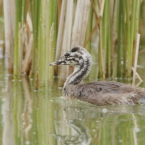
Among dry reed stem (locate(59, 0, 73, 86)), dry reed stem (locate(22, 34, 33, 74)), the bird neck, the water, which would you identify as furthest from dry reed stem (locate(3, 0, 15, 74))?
the bird neck

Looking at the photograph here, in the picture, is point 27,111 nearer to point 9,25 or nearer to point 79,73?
point 79,73

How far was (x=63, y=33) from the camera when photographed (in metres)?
8.66

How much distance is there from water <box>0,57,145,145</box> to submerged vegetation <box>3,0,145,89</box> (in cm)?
46

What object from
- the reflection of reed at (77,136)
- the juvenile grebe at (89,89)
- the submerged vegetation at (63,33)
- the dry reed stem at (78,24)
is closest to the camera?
the reflection of reed at (77,136)

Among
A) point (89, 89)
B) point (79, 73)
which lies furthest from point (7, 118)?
point (79, 73)

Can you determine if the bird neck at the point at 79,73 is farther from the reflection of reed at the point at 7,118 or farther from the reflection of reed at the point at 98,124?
the reflection of reed at the point at 7,118

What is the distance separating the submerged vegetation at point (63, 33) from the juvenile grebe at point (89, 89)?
24cm

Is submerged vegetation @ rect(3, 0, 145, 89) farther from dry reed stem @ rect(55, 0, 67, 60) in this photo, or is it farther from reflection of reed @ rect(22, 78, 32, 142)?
reflection of reed @ rect(22, 78, 32, 142)

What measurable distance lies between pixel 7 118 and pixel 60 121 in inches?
25.0

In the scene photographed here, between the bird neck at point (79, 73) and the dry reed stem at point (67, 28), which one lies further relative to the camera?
the bird neck at point (79, 73)

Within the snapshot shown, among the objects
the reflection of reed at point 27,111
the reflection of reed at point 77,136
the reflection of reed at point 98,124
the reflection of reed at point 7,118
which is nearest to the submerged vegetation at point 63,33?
the reflection of reed at point 27,111

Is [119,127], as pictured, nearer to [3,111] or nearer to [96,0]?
[3,111]

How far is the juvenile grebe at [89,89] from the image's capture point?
25.9 ft

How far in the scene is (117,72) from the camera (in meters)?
9.62
